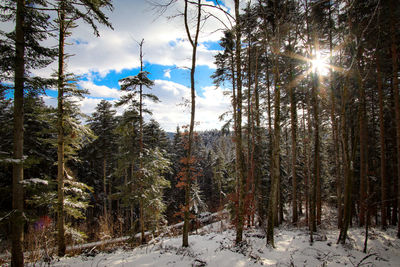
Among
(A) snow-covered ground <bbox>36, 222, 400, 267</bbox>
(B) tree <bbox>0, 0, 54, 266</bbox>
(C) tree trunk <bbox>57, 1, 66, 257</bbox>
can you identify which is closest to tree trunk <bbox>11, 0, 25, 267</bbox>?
(B) tree <bbox>0, 0, 54, 266</bbox>

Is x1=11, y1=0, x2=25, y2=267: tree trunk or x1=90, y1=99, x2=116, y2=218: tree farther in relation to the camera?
x1=90, y1=99, x2=116, y2=218: tree

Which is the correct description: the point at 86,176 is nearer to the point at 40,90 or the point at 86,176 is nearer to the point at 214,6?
the point at 40,90

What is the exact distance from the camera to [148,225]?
12.9 metres

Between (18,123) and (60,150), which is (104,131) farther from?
(18,123)

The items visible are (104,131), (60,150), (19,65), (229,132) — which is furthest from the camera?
(104,131)

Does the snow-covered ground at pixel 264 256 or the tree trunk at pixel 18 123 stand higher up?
the tree trunk at pixel 18 123

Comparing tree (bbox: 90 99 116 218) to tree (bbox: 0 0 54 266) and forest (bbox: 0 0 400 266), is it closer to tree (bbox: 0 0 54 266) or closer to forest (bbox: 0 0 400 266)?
forest (bbox: 0 0 400 266)

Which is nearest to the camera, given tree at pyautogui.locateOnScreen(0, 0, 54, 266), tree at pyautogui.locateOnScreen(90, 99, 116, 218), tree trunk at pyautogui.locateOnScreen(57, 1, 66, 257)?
tree at pyautogui.locateOnScreen(0, 0, 54, 266)

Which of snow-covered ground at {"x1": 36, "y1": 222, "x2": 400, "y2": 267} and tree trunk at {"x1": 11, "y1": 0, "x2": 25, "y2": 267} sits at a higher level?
tree trunk at {"x1": 11, "y1": 0, "x2": 25, "y2": 267}

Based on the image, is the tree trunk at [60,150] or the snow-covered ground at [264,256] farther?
the tree trunk at [60,150]

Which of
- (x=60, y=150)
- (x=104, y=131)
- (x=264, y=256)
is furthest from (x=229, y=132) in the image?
(x=104, y=131)

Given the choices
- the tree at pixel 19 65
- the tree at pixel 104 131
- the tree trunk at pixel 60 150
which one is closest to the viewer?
the tree at pixel 19 65

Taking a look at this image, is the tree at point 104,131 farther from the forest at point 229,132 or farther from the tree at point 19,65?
the tree at point 19,65

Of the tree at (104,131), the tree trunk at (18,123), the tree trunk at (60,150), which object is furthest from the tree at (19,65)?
the tree at (104,131)
